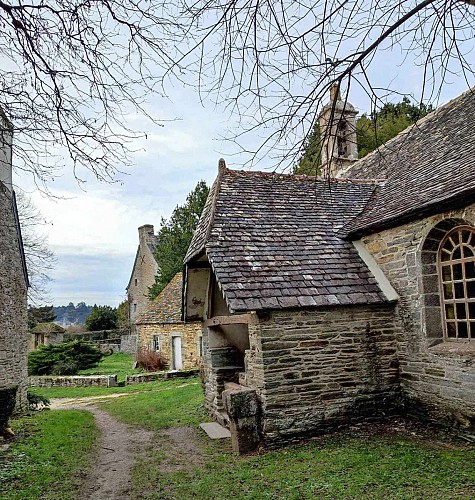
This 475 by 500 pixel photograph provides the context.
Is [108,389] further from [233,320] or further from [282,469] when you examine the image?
[282,469]

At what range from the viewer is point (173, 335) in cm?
2219

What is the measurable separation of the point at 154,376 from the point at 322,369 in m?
12.5

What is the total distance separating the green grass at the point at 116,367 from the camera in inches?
918

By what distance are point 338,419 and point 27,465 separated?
4992mm

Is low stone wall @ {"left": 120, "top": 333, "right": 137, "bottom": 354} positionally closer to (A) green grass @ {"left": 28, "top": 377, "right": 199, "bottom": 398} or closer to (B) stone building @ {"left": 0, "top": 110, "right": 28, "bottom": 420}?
(A) green grass @ {"left": 28, "top": 377, "right": 199, "bottom": 398}

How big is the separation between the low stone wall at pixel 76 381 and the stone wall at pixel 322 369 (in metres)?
12.6

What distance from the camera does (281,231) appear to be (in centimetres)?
920

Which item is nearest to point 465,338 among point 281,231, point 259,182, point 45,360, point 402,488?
point 402,488

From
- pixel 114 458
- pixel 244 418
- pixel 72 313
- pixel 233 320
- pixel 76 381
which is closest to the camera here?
pixel 244 418

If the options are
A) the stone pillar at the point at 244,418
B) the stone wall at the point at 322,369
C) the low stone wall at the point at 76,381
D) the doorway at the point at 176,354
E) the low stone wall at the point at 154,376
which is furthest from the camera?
the doorway at the point at 176,354

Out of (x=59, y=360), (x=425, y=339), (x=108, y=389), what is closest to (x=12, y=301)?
(x=108, y=389)

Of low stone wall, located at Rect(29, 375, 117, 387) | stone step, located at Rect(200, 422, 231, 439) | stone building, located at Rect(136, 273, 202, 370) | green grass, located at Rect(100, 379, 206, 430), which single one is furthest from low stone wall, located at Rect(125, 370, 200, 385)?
stone step, located at Rect(200, 422, 231, 439)

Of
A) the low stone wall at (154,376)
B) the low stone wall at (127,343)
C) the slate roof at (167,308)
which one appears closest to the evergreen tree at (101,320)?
the low stone wall at (127,343)

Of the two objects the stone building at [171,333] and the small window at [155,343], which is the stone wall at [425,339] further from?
the small window at [155,343]
